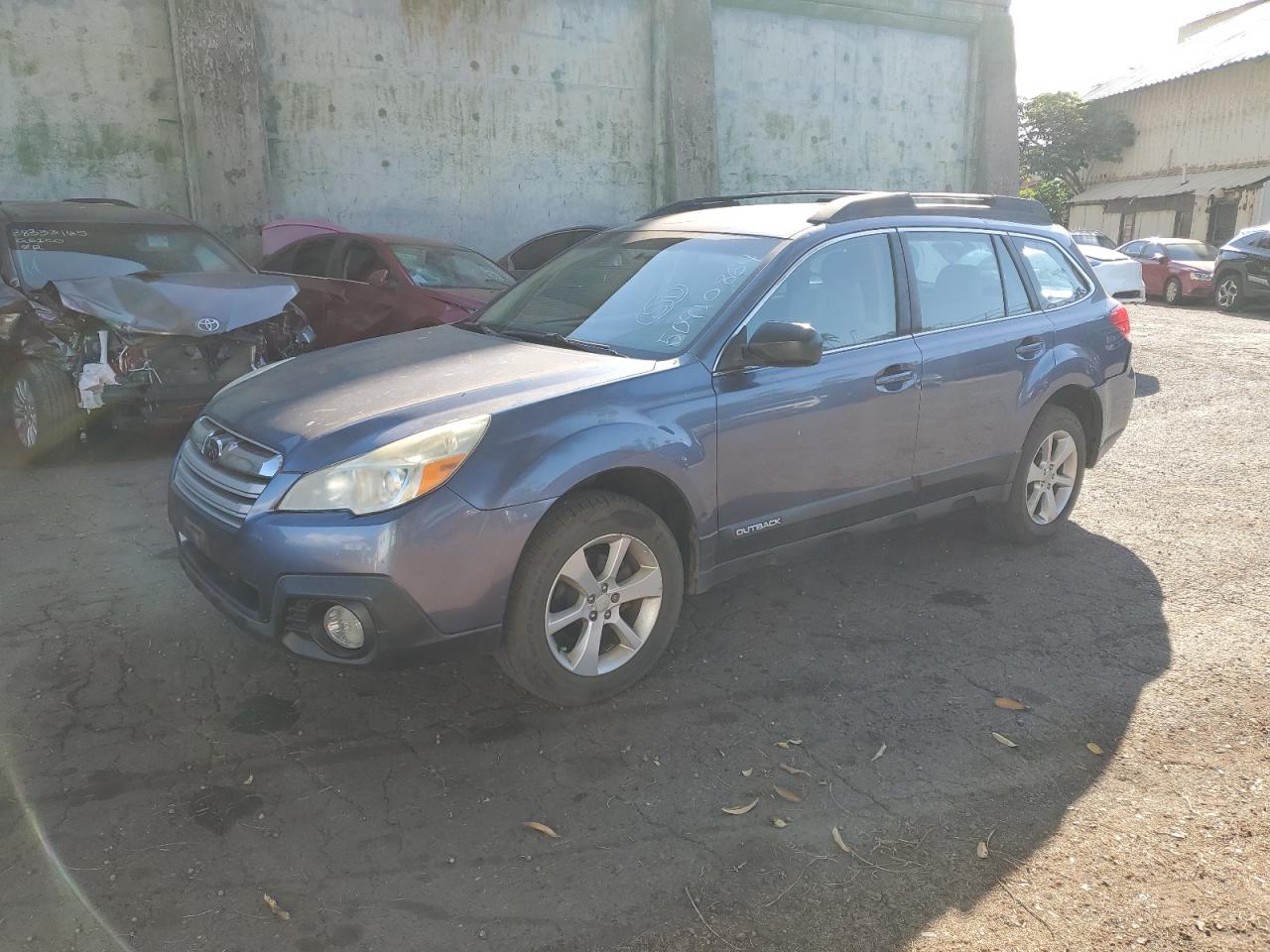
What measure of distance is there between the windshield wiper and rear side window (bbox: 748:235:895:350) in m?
A: 0.60

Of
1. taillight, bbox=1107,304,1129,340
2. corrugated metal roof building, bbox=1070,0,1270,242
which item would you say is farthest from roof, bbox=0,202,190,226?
corrugated metal roof building, bbox=1070,0,1270,242

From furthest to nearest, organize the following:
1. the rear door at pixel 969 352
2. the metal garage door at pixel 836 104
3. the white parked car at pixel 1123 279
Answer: the metal garage door at pixel 836 104
the white parked car at pixel 1123 279
the rear door at pixel 969 352

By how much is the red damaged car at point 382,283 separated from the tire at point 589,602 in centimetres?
521

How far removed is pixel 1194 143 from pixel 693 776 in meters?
36.4

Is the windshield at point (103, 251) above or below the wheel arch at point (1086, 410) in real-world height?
above

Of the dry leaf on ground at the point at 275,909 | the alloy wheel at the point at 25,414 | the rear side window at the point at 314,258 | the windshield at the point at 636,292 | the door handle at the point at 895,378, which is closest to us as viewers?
the dry leaf on ground at the point at 275,909

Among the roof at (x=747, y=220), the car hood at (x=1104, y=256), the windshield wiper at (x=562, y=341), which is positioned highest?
the roof at (x=747, y=220)

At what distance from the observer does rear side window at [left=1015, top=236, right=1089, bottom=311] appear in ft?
16.8

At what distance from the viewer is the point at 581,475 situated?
3307 mm

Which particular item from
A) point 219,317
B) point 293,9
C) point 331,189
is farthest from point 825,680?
point 293,9

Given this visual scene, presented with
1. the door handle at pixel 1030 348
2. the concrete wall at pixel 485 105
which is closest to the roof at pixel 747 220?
the door handle at pixel 1030 348

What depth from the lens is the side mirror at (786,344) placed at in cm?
367

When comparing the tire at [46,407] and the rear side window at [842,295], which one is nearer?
the rear side window at [842,295]

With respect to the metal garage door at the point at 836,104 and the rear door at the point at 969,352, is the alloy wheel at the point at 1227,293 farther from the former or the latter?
the rear door at the point at 969,352
